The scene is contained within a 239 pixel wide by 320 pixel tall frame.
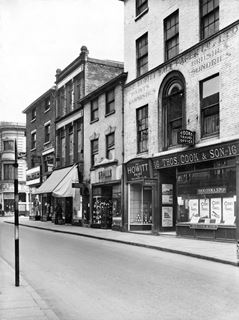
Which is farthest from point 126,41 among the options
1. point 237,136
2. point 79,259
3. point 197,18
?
point 79,259

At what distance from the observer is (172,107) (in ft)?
70.1

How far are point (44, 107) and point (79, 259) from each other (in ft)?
95.0

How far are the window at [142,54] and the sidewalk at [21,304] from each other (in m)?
16.8

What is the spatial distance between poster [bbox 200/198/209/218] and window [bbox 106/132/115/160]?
9.13m

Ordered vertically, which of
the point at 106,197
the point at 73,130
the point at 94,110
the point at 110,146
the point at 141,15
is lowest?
the point at 106,197

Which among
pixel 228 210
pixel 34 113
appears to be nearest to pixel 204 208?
pixel 228 210

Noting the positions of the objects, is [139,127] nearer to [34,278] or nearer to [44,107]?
[34,278]

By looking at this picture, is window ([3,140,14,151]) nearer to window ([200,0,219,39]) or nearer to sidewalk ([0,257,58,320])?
window ([200,0,219,39])

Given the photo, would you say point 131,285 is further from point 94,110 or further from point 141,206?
point 94,110

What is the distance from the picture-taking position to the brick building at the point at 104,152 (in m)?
26.1

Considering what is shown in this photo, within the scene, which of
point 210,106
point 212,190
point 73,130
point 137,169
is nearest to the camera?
point 212,190

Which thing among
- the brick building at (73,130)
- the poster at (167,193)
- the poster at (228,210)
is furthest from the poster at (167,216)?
the brick building at (73,130)

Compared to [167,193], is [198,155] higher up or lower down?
higher up

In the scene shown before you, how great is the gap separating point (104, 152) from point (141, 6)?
8.59m
